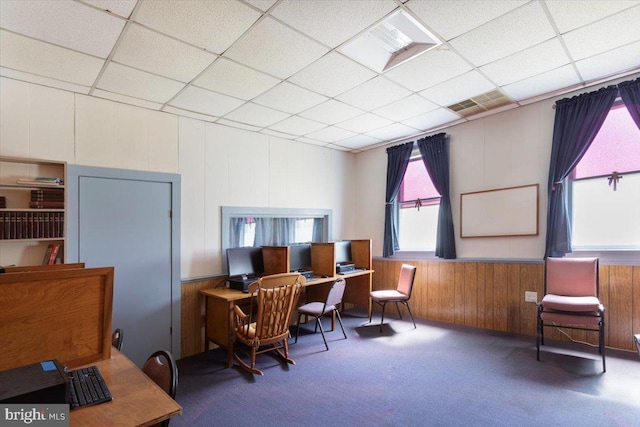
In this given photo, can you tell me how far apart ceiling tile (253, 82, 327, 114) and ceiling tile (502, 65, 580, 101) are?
2.06 metres

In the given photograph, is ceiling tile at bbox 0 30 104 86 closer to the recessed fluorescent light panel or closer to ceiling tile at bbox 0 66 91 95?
ceiling tile at bbox 0 66 91 95

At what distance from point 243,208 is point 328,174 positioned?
1809 millimetres

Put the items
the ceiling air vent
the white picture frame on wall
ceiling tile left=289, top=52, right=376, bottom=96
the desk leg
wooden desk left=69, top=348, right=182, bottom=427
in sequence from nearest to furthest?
wooden desk left=69, top=348, right=182, bottom=427
ceiling tile left=289, top=52, right=376, bottom=96
the desk leg
the ceiling air vent
the white picture frame on wall

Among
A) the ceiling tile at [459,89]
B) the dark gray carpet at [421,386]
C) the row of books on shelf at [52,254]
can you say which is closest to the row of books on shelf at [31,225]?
the row of books on shelf at [52,254]

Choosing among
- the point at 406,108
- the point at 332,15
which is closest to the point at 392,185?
the point at 406,108

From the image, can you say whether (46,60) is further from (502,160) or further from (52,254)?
(502,160)

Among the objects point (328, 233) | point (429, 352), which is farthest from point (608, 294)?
point (328, 233)

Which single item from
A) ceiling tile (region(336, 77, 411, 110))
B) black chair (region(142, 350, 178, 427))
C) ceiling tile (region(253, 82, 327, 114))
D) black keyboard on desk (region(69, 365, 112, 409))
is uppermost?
ceiling tile (region(336, 77, 411, 110))

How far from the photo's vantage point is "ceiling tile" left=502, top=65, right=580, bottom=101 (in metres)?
3.28

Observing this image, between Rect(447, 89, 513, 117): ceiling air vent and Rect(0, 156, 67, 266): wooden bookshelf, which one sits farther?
Rect(447, 89, 513, 117): ceiling air vent

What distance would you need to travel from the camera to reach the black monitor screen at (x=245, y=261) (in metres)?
4.16

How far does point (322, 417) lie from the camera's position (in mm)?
2561

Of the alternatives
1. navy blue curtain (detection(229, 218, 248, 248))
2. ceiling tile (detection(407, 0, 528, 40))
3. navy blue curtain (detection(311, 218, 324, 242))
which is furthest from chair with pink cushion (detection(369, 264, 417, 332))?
ceiling tile (detection(407, 0, 528, 40))

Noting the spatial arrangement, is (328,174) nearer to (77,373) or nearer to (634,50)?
(634,50)
